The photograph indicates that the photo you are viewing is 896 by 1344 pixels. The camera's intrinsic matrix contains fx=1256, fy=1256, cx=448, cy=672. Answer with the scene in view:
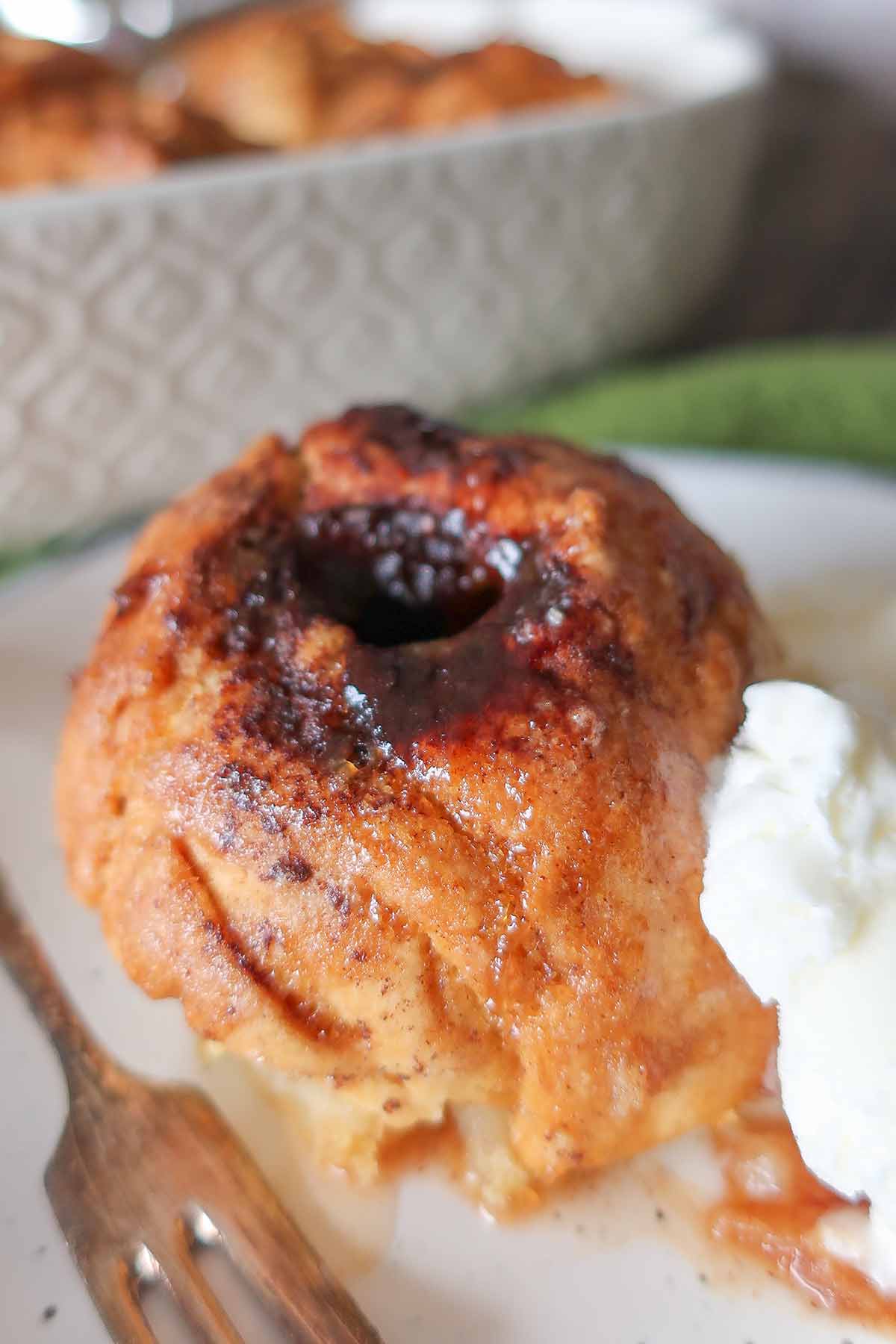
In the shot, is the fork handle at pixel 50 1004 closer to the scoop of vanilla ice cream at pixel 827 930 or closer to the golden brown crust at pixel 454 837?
the golden brown crust at pixel 454 837

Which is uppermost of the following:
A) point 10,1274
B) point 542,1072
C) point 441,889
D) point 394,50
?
point 394,50

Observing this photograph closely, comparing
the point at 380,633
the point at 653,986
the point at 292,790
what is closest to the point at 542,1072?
the point at 653,986

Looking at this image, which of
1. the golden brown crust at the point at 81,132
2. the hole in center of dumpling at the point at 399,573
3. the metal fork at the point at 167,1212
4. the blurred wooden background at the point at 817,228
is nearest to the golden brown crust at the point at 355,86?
the golden brown crust at the point at 81,132

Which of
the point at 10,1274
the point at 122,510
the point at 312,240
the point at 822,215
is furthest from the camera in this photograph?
the point at 822,215

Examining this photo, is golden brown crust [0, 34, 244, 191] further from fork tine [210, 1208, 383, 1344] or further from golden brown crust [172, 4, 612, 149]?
fork tine [210, 1208, 383, 1344]

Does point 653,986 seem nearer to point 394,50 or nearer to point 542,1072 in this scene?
point 542,1072

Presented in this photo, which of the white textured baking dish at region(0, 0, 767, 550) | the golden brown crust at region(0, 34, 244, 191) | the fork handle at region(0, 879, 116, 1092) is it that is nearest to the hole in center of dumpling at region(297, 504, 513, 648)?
the fork handle at region(0, 879, 116, 1092)

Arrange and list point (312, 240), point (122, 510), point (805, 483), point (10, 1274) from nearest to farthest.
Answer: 1. point (10, 1274)
2. point (805, 483)
3. point (312, 240)
4. point (122, 510)

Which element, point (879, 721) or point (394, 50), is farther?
point (394, 50)

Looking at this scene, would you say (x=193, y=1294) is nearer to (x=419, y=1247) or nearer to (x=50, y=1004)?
(x=419, y=1247)
